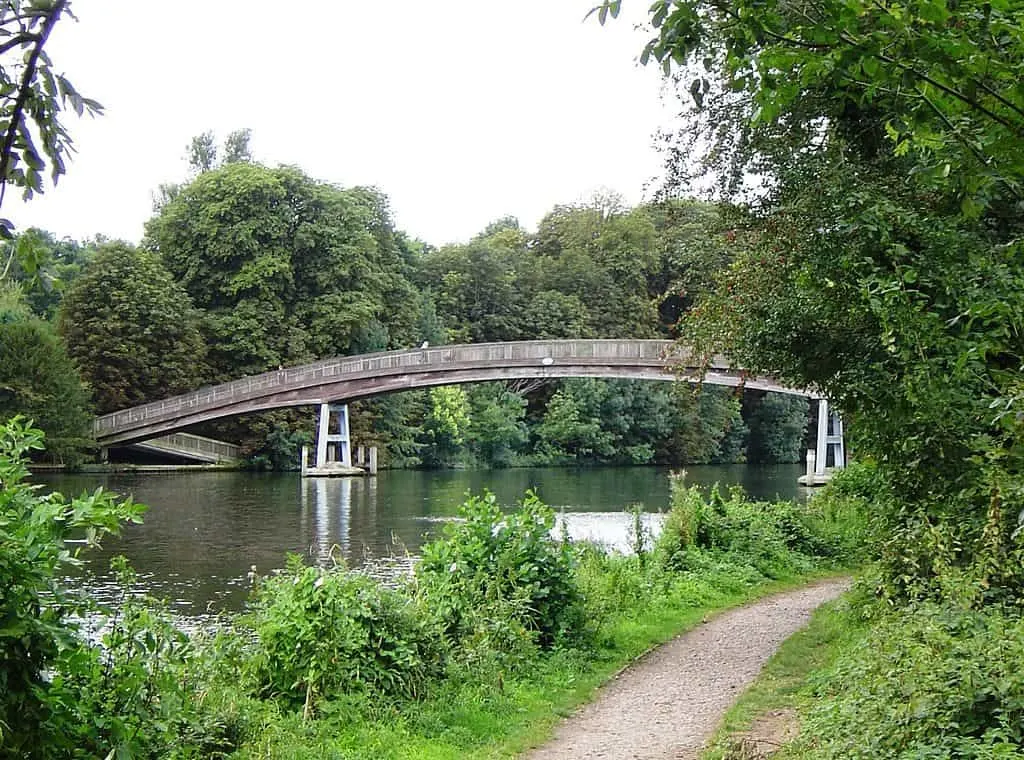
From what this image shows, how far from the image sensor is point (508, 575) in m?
9.32

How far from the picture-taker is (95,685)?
477 centimetres

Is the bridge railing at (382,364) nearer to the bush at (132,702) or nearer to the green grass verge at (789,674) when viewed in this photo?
the green grass verge at (789,674)

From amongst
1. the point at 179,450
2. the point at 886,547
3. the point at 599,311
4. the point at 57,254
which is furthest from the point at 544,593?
the point at 57,254

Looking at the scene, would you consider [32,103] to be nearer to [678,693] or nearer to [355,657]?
[355,657]

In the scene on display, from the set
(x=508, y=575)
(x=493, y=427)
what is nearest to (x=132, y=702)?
(x=508, y=575)

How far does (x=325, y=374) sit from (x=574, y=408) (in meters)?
18.9

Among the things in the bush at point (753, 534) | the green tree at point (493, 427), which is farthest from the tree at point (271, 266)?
the bush at point (753, 534)

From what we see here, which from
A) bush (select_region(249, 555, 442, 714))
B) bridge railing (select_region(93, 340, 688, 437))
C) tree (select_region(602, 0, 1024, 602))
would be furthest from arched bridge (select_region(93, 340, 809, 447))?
bush (select_region(249, 555, 442, 714))

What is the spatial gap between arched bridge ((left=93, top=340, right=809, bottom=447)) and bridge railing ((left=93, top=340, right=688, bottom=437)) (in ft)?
0.11

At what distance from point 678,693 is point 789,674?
90 cm

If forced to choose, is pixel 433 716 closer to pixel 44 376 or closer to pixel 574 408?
pixel 44 376

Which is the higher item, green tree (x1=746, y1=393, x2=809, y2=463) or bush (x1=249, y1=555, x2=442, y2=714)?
green tree (x1=746, y1=393, x2=809, y2=463)

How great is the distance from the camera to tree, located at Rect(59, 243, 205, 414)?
136 feet

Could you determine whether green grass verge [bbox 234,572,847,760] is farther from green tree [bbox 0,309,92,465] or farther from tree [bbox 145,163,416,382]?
tree [bbox 145,163,416,382]
